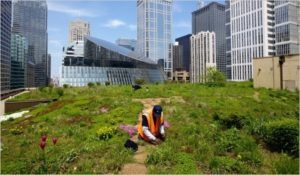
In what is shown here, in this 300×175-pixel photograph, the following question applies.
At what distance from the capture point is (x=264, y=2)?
124 meters

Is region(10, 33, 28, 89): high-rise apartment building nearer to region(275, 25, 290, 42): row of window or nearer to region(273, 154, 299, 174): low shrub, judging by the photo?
region(275, 25, 290, 42): row of window

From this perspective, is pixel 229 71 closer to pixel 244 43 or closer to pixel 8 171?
pixel 244 43

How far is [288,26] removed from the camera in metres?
117

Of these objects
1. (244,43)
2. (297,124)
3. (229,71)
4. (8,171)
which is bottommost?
(8,171)

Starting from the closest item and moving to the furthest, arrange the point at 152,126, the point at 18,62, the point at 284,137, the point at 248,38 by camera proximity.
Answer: the point at 284,137
the point at 152,126
the point at 248,38
the point at 18,62

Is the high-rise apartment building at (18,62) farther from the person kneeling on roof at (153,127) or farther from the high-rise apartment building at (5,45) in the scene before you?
the person kneeling on roof at (153,127)

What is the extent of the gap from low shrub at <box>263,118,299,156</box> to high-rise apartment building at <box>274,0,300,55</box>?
117 meters

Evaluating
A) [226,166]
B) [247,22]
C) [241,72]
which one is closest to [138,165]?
[226,166]

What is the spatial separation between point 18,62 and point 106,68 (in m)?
86.4

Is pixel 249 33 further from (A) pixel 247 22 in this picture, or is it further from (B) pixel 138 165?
(B) pixel 138 165

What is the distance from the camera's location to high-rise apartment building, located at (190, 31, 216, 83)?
591 feet

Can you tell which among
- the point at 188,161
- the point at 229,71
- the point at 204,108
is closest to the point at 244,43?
the point at 229,71

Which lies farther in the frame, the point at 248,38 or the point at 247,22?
the point at 247,22

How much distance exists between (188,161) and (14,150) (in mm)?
6572
